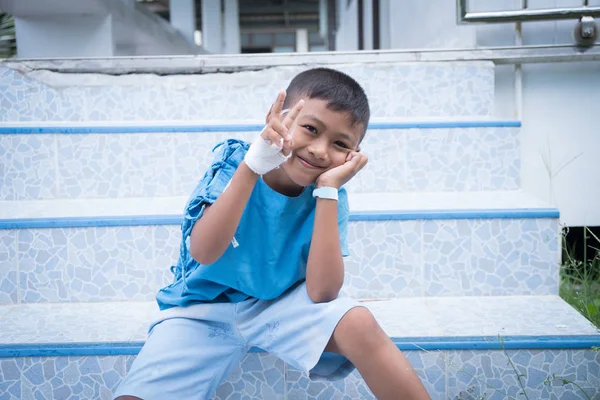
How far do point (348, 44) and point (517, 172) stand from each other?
20.5 feet

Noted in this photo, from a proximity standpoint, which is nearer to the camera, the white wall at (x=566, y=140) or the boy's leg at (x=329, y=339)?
the boy's leg at (x=329, y=339)

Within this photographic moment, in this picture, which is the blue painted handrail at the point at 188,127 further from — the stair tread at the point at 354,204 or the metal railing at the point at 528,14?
the metal railing at the point at 528,14

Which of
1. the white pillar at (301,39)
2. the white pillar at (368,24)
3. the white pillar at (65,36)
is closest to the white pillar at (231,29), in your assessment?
the white pillar at (368,24)

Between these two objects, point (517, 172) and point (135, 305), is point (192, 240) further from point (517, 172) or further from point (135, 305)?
point (517, 172)

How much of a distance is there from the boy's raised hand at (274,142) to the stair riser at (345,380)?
18.4 inches

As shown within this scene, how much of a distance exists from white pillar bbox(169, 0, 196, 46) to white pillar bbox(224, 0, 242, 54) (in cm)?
125

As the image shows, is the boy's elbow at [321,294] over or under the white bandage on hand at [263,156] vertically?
under

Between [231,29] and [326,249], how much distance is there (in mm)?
8043

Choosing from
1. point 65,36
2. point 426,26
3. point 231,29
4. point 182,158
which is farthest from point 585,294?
point 231,29

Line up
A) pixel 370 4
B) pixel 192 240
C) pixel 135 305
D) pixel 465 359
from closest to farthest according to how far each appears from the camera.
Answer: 1. pixel 192 240
2. pixel 465 359
3. pixel 135 305
4. pixel 370 4

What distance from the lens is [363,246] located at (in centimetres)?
150

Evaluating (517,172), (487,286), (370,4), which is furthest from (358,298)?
(370,4)

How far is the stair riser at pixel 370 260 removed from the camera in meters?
1.47

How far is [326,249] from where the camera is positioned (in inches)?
41.0
